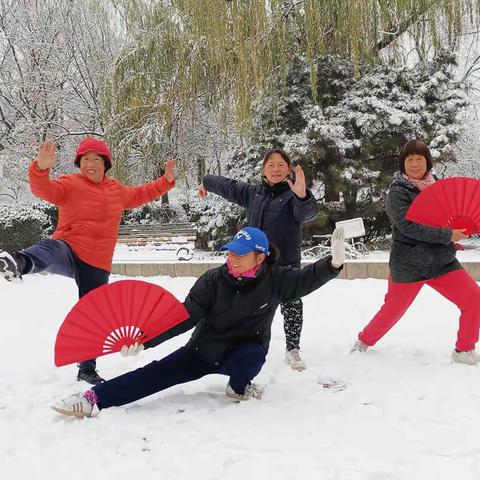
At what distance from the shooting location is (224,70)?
326 inches

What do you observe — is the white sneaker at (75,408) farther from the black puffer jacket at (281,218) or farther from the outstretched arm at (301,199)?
the outstretched arm at (301,199)

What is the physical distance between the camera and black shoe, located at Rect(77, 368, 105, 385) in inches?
129

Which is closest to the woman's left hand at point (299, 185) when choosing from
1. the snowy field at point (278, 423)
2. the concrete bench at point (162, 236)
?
the snowy field at point (278, 423)

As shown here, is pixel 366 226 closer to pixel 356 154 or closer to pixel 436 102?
pixel 356 154

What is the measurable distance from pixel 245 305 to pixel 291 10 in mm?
6450

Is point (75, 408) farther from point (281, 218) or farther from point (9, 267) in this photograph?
point (281, 218)

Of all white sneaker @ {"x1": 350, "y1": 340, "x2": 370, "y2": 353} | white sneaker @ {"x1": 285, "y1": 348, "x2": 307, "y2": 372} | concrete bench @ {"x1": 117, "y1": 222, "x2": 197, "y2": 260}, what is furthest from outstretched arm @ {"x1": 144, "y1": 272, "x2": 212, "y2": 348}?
concrete bench @ {"x1": 117, "y1": 222, "x2": 197, "y2": 260}

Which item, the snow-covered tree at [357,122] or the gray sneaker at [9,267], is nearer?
the gray sneaker at [9,267]

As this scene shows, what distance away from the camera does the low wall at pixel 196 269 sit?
6.61 meters

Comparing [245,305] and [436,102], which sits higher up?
[436,102]

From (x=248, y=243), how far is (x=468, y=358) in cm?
169

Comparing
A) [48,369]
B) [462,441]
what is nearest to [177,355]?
[48,369]

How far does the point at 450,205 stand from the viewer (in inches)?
132

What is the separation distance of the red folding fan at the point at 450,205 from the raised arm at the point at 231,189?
3.77 feet
